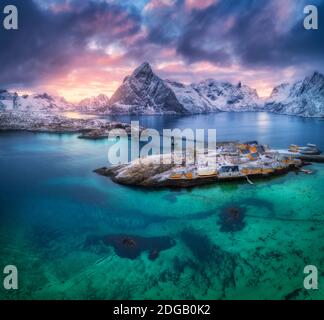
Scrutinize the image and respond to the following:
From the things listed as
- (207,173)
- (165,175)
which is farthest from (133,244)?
(207,173)

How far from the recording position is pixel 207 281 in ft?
64.6

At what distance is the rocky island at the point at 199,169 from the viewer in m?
39.1

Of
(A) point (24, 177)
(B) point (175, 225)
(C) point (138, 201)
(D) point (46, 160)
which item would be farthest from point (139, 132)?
(B) point (175, 225)

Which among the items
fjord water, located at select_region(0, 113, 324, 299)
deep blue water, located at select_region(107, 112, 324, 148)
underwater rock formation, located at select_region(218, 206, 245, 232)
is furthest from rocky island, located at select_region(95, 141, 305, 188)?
deep blue water, located at select_region(107, 112, 324, 148)

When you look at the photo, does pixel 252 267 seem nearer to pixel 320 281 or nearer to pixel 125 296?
pixel 320 281

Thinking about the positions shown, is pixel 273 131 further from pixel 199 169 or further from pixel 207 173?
pixel 207 173

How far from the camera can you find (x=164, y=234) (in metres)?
26.0

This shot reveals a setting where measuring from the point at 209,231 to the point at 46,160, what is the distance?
41.8 meters

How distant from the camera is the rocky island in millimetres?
39125

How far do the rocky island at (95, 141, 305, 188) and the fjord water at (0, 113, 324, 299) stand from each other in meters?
1.92

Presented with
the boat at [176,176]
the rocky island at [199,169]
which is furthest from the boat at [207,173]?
the boat at [176,176]

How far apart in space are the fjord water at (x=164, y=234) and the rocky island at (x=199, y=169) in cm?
192

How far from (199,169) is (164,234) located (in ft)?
55.3

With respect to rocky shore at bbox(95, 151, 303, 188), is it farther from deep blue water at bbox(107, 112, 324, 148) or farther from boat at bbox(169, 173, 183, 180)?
deep blue water at bbox(107, 112, 324, 148)
